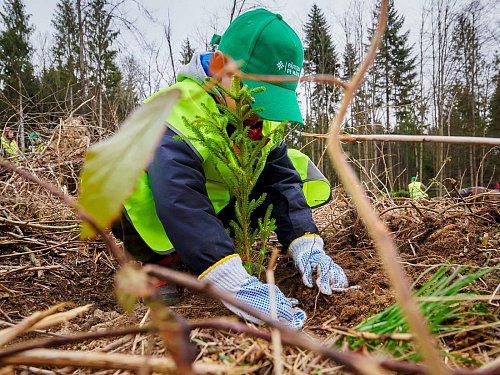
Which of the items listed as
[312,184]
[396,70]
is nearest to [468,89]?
[396,70]

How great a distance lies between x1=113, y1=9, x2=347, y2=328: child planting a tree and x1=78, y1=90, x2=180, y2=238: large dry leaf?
1.07 meters

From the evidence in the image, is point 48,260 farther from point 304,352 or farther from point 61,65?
point 61,65

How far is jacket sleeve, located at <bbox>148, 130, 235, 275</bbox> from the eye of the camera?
1470 millimetres

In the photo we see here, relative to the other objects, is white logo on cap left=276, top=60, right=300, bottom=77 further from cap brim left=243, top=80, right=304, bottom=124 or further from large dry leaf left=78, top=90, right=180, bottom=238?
large dry leaf left=78, top=90, right=180, bottom=238

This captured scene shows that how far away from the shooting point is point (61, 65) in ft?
74.5

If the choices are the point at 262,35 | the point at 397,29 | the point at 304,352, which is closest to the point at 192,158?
the point at 262,35

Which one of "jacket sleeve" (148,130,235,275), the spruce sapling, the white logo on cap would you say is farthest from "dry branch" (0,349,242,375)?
the white logo on cap

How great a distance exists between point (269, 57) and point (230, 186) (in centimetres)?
62

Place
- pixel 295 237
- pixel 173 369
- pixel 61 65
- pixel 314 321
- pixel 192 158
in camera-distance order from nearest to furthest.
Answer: pixel 173 369
pixel 314 321
pixel 192 158
pixel 295 237
pixel 61 65

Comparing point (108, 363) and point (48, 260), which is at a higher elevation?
point (108, 363)

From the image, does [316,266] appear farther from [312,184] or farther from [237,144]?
[312,184]

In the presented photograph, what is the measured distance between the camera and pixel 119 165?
28 centimetres

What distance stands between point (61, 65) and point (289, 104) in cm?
2472

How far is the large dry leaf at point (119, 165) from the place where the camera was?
277 mm
